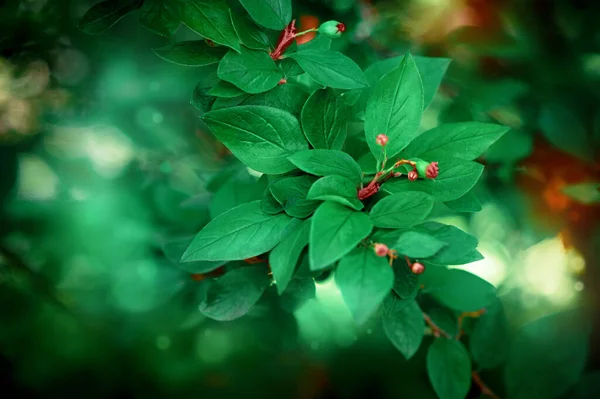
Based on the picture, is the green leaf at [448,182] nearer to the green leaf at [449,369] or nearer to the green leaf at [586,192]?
the green leaf at [449,369]

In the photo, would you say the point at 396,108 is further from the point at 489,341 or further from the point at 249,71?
the point at 489,341

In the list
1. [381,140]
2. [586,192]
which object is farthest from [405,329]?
[586,192]

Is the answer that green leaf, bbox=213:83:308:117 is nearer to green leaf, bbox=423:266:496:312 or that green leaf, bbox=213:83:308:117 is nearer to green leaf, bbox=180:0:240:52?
green leaf, bbox=180:0:240:52

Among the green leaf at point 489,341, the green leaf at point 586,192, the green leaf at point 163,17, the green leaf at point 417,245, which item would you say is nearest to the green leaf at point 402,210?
the green leaf at point 417,245

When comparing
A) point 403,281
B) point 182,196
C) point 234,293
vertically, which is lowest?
point 182,196

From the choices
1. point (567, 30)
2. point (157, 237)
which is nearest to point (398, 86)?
point (157, 237)

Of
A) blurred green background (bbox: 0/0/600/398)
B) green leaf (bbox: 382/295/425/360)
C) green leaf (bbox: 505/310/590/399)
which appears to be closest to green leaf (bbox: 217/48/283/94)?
green leaf (bbox: 382/295/425/360)
